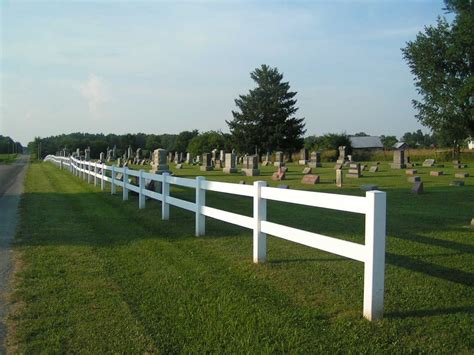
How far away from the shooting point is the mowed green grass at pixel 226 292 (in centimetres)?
387

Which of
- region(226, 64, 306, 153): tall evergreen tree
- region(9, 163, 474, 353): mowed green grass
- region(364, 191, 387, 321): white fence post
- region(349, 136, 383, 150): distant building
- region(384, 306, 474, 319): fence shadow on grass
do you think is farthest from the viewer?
region(349, 136, 383, 150): distant building

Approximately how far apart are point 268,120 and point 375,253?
5851 cm

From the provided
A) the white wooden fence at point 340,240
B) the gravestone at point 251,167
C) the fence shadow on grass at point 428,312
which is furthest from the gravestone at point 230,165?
the fence shadow on grass at point 428,312

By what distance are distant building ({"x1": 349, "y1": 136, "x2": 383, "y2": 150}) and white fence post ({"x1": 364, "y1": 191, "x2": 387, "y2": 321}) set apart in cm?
9611

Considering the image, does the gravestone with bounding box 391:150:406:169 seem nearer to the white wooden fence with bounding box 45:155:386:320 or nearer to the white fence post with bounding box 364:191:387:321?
the white wooden fence with bounding box 45:155:386:320

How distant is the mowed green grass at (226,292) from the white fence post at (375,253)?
0.16m

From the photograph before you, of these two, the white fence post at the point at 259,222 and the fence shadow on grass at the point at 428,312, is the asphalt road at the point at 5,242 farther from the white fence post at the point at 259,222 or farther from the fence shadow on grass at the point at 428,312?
the fence shadow on grass at the point at 428,312

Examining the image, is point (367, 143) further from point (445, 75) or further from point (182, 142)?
point (445, 75)

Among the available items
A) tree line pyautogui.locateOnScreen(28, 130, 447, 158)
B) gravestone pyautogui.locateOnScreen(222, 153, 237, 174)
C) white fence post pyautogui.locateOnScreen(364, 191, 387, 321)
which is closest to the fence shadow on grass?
white fence post pyautogui.locateOnScreen(364, 191, 387, 321)

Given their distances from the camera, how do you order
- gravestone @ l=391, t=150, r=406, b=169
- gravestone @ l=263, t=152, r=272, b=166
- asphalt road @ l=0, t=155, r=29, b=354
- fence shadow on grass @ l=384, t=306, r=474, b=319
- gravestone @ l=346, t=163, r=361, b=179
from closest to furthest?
fence shadow on grass @ l=384, t=306, r=474, b=319 < asphalt road @ l=0, t=155, r=29, b=354 < gravestone @ l=346, t=163, r=361, b=179 < gravestone @ l=391, t=150, r=406, b=169 < gravestone @ l=263, t=152, r=272, b=166

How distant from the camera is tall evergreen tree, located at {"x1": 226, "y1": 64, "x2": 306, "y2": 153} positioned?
6116 centimetres

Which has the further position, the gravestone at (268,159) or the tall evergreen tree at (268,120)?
the tall evergreen tree at (268,120)

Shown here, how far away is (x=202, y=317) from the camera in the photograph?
4.36m

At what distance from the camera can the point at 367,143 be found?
332 ft
